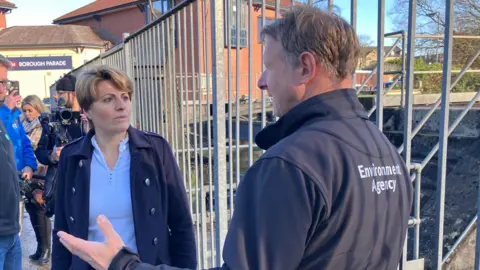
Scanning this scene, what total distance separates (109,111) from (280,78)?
1272mm

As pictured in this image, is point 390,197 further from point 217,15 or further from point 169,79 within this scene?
point 169,79

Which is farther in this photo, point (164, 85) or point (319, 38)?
point (164, 85)

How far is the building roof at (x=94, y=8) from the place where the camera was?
1313 inches

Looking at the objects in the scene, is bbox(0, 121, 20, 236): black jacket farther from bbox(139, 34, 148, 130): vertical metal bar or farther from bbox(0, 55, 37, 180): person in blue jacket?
bbox(139, 34, 148, 130): vertical metal bar

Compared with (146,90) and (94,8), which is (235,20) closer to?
(146,90)

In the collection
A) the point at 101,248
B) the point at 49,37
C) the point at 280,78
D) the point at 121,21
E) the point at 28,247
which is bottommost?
the point at 28,247

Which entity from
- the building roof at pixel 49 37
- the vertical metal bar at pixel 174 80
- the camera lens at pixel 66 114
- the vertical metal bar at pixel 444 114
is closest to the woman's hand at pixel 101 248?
the vertical metal bar at pixel 444 114

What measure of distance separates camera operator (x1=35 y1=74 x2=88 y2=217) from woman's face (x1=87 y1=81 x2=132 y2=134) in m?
1.51

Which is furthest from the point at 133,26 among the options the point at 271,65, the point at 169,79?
the point at 271,65

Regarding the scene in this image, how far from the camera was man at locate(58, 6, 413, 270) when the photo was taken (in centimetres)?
94

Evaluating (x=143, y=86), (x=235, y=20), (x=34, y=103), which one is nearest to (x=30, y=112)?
(x=34, y=103)

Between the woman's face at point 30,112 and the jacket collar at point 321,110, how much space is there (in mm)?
5187

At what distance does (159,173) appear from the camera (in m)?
2.11

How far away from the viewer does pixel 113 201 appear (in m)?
2.04
